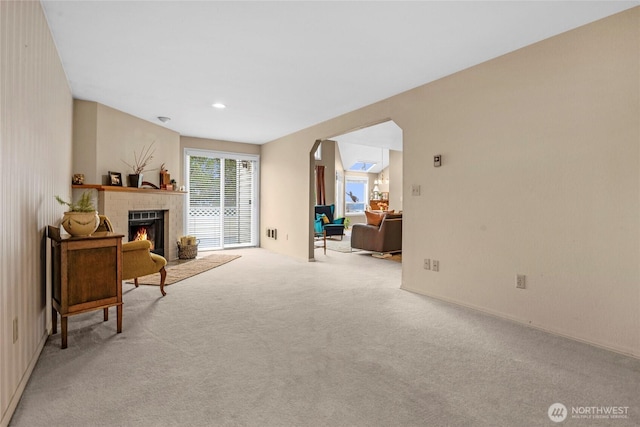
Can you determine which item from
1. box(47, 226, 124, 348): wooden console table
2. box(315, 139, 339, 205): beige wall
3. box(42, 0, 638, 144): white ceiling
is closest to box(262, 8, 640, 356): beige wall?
box(42, 0, 638, 144): white ceiling

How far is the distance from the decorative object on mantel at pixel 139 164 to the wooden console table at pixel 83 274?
9.11 ft

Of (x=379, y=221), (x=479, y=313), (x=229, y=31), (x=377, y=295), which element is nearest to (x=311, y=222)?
(x=379, y=221)

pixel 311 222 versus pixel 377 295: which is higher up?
pixel 311 222

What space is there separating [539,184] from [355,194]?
383 inches

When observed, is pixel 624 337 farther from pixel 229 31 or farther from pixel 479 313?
pixel 229 31

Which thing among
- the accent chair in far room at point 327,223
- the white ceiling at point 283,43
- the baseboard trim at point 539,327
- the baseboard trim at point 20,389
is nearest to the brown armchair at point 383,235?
the accent chair in far room at point 327,223

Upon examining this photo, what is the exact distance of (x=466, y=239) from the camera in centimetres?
343

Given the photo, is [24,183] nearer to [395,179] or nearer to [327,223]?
[327,223]

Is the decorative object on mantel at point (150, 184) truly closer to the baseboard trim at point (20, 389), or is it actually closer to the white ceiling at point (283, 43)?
the white ceiling at point (283, 43)

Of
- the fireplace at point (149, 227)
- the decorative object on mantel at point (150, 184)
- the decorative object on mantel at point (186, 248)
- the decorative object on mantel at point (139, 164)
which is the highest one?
the decorative object on mantel at point (139, 164)

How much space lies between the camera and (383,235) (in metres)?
6.39

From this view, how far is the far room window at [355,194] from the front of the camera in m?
12.3

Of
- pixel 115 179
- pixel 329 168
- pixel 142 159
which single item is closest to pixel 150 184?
pixel 142 159

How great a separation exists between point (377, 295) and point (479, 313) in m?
1.07
